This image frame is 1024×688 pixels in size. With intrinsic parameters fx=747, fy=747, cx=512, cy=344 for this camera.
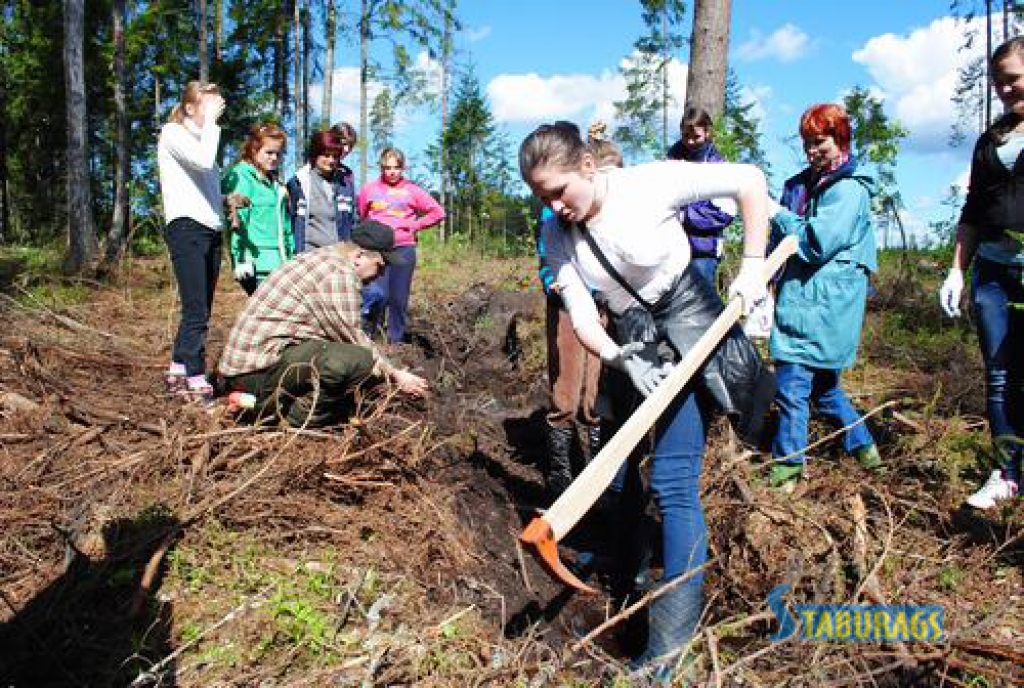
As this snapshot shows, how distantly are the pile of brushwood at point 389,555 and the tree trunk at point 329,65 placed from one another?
39.1ft

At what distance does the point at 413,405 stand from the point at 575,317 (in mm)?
2197

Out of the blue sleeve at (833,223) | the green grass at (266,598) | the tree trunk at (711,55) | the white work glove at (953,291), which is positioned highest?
the tree trunk at (711,55)

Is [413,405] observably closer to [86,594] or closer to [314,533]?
[314,533]

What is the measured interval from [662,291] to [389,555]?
1391 mm

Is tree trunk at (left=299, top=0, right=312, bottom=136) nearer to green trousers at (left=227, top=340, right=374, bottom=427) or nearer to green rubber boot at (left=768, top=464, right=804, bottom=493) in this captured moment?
green trousers at (left=227, top=340, right=374, bottom=427)

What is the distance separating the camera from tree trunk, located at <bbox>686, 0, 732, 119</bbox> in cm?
596

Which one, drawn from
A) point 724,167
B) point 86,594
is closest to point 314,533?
point 86,594

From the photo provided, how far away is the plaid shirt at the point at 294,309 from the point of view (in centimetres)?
346

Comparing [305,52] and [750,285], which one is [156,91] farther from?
[750,285]

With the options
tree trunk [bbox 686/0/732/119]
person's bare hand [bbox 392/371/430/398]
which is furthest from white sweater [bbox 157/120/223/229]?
tree trunk [bbox 686/0/732/119]

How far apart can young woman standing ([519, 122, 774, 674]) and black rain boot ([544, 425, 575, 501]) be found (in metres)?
1.24

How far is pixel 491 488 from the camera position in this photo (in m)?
3.55

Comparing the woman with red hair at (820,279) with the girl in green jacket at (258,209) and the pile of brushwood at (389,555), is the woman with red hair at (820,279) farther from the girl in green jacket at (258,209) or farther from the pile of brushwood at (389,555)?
the girl in green jacket at (258,209)

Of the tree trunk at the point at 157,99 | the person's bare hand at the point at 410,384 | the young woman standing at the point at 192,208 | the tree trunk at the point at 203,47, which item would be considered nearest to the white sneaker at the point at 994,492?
the person's bare hand at the point at 410,384
